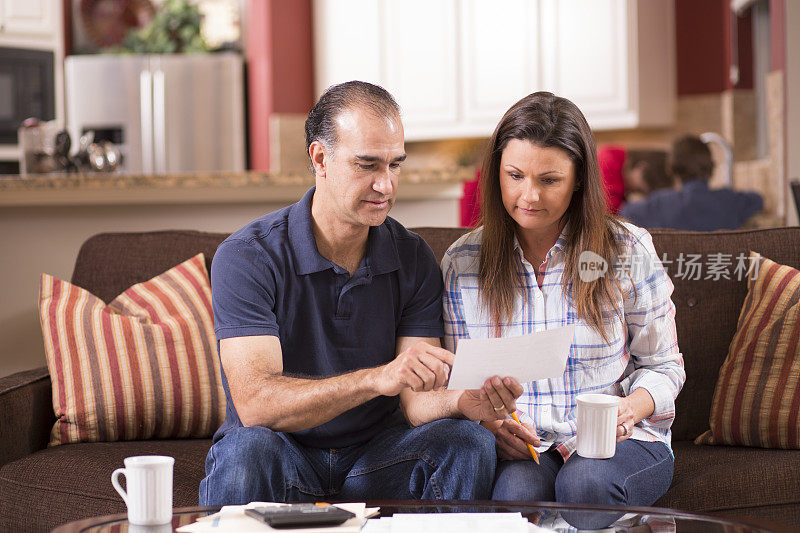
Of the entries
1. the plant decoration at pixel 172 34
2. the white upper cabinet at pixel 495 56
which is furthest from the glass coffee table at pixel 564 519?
the plant decoration at pixel 172 34

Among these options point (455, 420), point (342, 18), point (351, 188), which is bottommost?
point (455, 420)

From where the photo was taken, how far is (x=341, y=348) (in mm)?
1919

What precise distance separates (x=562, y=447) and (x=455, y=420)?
244mm

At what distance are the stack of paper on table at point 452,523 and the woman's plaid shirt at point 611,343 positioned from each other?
512 millimetres

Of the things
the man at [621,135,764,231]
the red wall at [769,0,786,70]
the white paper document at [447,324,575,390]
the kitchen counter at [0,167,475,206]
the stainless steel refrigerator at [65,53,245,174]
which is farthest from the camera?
the stainless steel refrigerator at [65,53,245,174]

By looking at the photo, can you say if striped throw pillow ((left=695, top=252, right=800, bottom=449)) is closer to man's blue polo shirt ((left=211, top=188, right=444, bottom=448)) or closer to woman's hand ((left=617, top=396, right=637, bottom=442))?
woman's hand ((left=617, top=396, right=637, bottom=442))

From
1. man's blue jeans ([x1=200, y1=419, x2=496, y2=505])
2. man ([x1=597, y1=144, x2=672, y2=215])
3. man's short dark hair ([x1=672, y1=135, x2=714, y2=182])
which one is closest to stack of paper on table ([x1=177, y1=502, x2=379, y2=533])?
man's blue jeans ([x1=200, y1=419, x2=496, y2=505])

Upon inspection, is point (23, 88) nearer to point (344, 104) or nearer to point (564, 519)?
point (344, 104)

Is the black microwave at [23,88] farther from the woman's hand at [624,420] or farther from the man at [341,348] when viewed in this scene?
the woman's hand at [624,420]

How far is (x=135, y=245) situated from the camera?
2.60 m

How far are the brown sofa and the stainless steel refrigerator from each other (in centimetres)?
337

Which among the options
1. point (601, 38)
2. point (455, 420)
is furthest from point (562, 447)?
point (601, 38)

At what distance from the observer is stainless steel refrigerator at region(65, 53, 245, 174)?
19.2ft

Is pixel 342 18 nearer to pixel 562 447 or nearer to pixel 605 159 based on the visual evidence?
pixel 605 159
